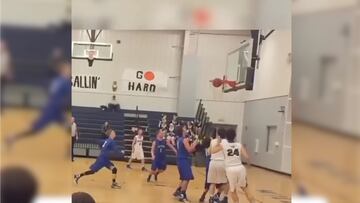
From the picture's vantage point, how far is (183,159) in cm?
86

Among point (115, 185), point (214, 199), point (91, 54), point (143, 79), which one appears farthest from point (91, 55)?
point (214, 199)

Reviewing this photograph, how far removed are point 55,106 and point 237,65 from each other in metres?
0.47

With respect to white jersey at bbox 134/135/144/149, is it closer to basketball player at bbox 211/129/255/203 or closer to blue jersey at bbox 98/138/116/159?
blue jersey at bbox 98/138/116/159

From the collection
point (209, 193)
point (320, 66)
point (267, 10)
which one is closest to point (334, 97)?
point (320, 66)

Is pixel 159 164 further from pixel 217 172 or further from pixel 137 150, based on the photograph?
pixel 217 172

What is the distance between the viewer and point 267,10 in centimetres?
60

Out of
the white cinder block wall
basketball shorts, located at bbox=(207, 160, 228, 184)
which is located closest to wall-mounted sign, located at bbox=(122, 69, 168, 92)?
the white cinder block wall

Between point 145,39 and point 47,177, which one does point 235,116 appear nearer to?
point 145,39

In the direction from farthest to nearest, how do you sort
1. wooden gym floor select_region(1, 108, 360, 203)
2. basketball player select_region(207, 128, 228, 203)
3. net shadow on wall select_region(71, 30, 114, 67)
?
basketball player select_region(207, 128, 228, 203) → net shadow on wall select_region(71, 30, 114, 67) → wooden gym floor select_region(1, 108, 360, 203)

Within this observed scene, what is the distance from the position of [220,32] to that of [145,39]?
0.49 ft

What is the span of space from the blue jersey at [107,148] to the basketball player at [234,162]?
23 cm

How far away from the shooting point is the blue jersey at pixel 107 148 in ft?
2.70

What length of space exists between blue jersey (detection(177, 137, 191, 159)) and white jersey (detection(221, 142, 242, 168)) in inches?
3.3

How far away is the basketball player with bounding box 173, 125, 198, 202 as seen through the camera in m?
0.85
